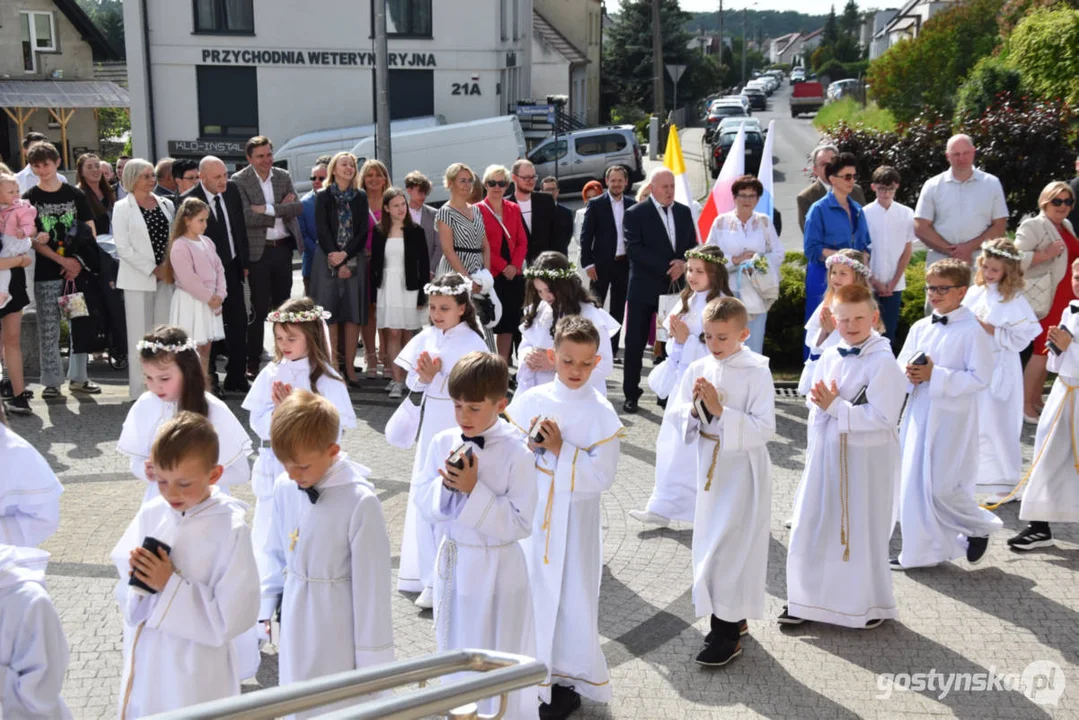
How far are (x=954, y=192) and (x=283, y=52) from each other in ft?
90.1

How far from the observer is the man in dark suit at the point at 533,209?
1238 cm

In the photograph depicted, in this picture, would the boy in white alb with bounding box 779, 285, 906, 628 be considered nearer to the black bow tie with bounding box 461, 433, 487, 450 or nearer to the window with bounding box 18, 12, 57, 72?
the black bow tie with bounding box 461, 433, 487, 450

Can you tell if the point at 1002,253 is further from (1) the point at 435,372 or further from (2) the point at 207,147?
(2) the point at 207,147

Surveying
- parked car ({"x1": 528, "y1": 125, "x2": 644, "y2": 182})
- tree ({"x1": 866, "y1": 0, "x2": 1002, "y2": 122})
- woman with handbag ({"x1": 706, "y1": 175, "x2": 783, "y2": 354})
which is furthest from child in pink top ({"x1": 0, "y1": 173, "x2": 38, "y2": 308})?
tree ({"x1": 866, "y1": 0, "x2": 1002, "y2": 122})

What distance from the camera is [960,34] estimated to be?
4097cm

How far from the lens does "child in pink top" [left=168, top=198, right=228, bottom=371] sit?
34.1 feet

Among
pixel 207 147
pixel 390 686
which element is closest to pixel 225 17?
pixel 207 147

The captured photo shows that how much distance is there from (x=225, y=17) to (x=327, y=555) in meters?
32.9

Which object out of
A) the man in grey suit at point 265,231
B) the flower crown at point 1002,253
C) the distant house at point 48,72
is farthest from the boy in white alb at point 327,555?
the distant house at point 48,72

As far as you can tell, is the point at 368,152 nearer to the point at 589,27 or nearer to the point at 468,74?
the point at 468,74

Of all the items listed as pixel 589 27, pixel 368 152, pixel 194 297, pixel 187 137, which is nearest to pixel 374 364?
pixel 194 297

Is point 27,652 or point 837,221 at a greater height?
point 837,221

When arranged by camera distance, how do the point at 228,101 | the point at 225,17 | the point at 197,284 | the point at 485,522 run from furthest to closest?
the point at 228,101, the point at 225,17, the point at 197,284, the point at 485,522

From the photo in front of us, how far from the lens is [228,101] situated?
35031mm
